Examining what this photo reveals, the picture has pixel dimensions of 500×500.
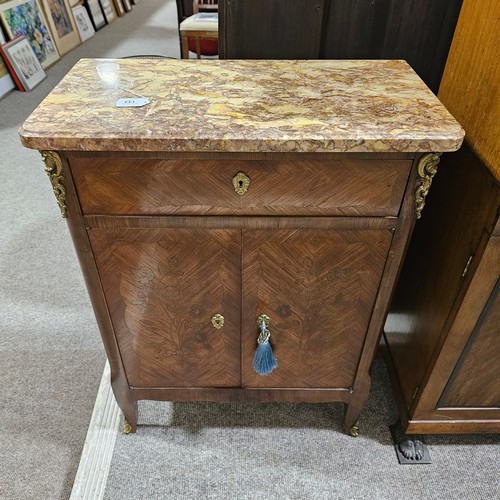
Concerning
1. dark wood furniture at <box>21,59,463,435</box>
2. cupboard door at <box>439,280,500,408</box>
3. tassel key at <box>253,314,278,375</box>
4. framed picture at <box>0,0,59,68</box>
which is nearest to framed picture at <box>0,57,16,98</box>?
framed picture at <box>0,0,59,68</box>

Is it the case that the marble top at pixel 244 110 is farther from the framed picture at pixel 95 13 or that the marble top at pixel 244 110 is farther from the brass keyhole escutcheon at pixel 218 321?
the framed picture at pixel 95 13

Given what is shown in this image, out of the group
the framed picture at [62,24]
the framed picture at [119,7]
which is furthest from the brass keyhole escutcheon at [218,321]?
the framed picture at [119,7]

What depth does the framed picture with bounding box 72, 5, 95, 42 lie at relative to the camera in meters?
3.65

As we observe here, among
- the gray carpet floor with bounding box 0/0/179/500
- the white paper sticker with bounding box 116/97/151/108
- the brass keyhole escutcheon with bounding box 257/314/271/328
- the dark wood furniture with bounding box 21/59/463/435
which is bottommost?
the gray carpet floor with bounding box 0/0/179/500

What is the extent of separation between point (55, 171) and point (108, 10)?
14.2 ft

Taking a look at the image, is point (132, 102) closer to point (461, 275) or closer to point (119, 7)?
point (461, 275)

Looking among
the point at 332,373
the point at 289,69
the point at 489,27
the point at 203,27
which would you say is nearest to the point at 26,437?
the point at 332,373

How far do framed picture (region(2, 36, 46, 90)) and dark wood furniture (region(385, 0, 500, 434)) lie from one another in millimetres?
2692

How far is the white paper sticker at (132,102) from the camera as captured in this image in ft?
2.36

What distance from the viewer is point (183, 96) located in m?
0.76

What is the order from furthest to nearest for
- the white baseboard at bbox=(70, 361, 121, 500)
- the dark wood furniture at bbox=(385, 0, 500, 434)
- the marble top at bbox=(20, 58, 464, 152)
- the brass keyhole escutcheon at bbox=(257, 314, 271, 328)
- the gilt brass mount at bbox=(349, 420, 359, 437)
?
the gilt brass mount at bbox=(349, 420, 359, 437) → the white baseboard at bbox=(70, 361, 121, 500) → the brass keyhole escutcheon at bbox=(257, 314, 271, 328) → the dark wood furniture at bbox=(385, 0, 500, 434) → the marble top at bbox=(20, 58, 464, 152)

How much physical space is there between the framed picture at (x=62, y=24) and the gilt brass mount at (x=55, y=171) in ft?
10.4

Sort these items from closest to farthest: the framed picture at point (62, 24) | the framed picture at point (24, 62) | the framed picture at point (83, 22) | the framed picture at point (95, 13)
A: the framed picture at point (24, 62) < the framed picture at point (62, 24) < the framed picture at point (83, 22) < the framed picture at point (95, 13)

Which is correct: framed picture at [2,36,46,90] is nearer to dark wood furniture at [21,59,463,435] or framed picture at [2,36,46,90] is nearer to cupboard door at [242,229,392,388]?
dark wood furniture at [21,59,463,435]
